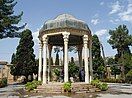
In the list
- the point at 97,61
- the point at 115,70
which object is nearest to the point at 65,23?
the point at 97,61

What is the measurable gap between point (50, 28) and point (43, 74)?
4.11 m

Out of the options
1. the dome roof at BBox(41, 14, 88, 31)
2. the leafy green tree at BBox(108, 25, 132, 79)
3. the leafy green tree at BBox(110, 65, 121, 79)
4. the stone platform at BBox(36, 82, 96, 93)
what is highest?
the leafy green tree at BBox(108, 25, 132, 79)

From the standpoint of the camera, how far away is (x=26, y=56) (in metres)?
43.5

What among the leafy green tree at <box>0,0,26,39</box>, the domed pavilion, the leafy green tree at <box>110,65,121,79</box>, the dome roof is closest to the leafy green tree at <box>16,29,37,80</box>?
the leafy green tree at <box>0,0,26,39</box>

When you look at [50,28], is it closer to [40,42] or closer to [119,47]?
[40,42]

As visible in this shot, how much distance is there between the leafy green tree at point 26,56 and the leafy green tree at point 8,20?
13361 mm

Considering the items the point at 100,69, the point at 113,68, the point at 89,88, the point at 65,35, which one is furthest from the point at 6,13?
the point at 113,68

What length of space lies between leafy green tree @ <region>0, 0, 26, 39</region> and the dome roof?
22.6 ft

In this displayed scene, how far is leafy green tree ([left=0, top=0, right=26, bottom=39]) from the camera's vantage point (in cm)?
2661

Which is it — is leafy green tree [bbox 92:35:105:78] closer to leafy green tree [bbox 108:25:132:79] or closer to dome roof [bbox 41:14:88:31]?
leafy green tree [bbox 108:25:132:79]

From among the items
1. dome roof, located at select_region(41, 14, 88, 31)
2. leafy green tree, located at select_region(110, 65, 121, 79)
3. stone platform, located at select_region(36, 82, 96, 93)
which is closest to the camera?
stone platform, located at select_region(36, 82, 96, 93)

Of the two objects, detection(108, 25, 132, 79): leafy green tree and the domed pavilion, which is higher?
detection(108, 25, 132, 79): leafy green tree

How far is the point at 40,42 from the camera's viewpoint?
22.8 metres

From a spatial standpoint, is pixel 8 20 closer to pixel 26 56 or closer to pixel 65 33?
pixel 65 33
